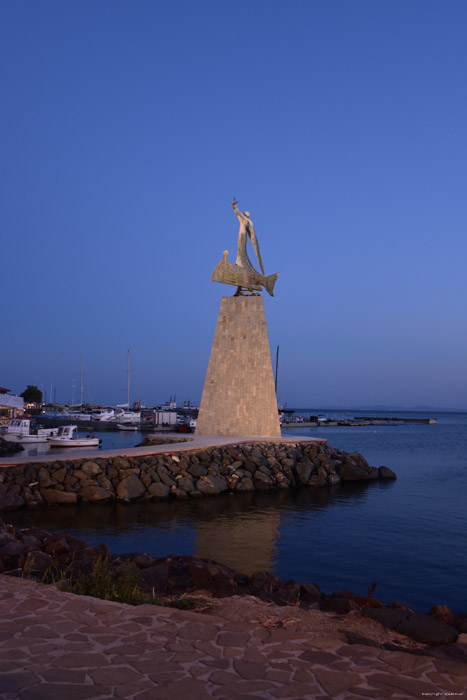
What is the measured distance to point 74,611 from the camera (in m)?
5.62

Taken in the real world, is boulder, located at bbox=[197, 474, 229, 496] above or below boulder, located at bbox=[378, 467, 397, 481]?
above

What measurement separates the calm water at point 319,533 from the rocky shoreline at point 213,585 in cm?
253

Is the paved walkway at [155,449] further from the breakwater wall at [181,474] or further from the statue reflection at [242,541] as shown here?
the statue reflection at [242,541]

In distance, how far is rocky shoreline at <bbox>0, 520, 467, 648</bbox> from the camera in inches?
239

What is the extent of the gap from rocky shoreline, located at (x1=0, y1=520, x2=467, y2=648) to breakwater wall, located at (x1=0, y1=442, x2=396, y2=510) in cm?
838

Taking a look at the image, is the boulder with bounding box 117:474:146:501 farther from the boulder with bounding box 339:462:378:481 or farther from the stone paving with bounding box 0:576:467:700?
the stone paving with bounding box 0:576:467:700

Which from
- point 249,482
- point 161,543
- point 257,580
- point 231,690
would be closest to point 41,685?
point 231,690

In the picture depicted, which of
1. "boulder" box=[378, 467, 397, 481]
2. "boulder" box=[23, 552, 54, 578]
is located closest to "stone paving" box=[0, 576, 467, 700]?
"boulder" box=[23, 552, 54, 578]

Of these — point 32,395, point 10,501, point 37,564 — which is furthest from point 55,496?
point 32,395

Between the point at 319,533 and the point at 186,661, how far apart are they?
35.1 feet

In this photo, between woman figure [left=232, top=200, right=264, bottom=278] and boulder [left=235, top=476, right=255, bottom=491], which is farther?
woman figure [left=232, top=200, right=264, bottom=278]

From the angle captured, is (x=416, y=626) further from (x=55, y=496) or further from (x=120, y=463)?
(x=120, y=463)

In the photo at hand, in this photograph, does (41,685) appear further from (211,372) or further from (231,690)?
(211,372)

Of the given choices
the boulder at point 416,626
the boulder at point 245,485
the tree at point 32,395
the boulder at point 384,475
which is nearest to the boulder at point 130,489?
the boulder at point 245,485
